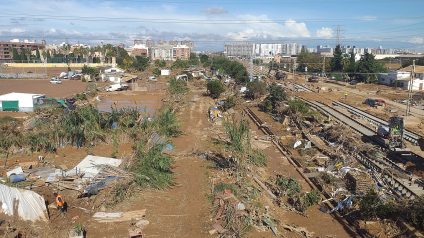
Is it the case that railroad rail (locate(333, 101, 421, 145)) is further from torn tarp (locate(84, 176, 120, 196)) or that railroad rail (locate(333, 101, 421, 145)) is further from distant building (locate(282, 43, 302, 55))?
distant building (locate(282, 43, 302, 55))

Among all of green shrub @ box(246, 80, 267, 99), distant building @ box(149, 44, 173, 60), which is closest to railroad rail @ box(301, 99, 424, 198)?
green shrub @ box(246, 80, 267, 99)

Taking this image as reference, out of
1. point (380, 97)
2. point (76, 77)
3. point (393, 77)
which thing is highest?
point (393, 77)

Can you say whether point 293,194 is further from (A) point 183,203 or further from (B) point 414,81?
(B) point 414,81

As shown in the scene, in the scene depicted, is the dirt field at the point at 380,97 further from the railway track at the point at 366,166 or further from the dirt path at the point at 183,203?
the dirt path at the point at 183,203

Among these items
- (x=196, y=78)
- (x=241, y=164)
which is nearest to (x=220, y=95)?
(x=196, y=78)

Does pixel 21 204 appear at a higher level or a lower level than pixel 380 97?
lower

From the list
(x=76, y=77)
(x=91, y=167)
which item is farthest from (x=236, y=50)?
(x=91, y=167)

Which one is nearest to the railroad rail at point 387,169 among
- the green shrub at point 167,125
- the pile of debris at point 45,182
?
the pile of debris at point 45,182
